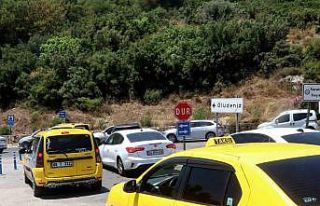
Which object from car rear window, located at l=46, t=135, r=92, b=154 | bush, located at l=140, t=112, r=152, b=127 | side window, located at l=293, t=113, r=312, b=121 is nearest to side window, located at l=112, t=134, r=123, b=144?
car rear window, located at l=46, t=135, r=92, b=154

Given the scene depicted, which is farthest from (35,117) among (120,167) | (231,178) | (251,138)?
(231,178)

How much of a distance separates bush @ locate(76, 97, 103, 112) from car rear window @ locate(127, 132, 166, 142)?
38.4 meters

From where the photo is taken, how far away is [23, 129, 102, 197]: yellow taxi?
15.7 meters

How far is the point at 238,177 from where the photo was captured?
5641mm

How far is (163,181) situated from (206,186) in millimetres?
975

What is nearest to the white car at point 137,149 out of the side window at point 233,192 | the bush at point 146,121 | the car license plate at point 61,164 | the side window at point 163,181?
the car license plate at point 61,164

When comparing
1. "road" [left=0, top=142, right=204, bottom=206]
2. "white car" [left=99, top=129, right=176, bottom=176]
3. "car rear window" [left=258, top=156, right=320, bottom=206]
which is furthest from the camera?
"white car" [left=99, top=129, right=176, bottom=176]

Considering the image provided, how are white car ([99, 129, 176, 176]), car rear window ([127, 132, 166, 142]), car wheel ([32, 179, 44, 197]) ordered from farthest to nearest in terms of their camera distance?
1. car rear window ([127, 132, 166, 142])
2. white car ([99, 129, 176, 176])
3. car wheel ([32, 179, 44, 197])

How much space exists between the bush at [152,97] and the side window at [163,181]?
52977mm

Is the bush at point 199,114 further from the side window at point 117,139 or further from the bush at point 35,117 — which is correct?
the side window at point 117,139

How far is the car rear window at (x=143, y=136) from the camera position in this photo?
2017 centimetres

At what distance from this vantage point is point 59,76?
62.6m

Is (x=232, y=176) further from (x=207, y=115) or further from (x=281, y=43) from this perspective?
(x=281, y=43)

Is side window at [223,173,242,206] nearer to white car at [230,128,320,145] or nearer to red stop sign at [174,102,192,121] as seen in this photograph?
white car at [230,128,320,145]
